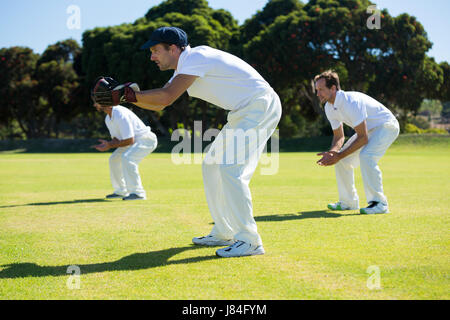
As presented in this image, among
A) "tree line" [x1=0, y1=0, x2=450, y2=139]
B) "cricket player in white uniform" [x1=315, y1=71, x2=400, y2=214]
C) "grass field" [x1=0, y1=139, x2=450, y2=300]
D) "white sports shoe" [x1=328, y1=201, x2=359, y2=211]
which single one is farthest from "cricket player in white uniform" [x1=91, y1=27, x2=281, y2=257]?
"tree line" [x1=0, y1=0, x2=450, y2=139]

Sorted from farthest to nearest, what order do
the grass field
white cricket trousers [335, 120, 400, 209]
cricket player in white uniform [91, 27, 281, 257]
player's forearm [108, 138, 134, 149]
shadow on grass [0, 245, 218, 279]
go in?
1. player's forearm [108, 138, 134, 149]
2. white cricket trousers [335, 120, 400, 209]
3. cricket player in white uniform [91, 27, 281, 257]
4. shadow on grass [0, 245, 218, 279]
5. the grass field

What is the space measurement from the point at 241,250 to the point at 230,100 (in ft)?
5.24

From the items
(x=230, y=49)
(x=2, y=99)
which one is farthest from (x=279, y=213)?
(x=2, y=99)

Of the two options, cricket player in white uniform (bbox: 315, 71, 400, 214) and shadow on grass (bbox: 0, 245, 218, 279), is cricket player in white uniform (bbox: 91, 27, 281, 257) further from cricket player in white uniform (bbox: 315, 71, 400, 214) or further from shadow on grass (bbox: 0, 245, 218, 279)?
cricket player in white uniform (bbox: 315, 71, 400, 214)

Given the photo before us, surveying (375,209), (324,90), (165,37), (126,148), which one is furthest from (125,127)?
(165,37)

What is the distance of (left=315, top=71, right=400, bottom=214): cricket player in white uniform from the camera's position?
26.2 ft

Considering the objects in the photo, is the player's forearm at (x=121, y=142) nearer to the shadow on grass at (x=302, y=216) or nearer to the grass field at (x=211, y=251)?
the grass field at (x=211, y=251)

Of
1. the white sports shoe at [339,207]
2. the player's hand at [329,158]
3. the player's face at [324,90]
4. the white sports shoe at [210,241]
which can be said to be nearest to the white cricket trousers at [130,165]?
the white sports shoe at [339,207]

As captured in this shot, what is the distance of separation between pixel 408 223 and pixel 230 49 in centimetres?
4103

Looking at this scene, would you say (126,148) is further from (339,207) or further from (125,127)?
(339,207)

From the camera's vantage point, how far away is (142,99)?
4883 mm

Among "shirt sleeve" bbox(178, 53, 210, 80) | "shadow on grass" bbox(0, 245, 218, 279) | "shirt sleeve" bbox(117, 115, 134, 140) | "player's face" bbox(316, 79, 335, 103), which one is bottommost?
"shadow on grass" bbox(0, 245, 218, 279)

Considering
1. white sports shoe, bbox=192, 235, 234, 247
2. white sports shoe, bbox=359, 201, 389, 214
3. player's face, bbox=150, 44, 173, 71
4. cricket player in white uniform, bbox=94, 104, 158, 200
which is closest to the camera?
player's face, bbox=150, 44, 173, 71

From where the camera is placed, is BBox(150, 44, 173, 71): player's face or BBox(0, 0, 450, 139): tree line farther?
BBox(0, 0, 450, 139): tree line
